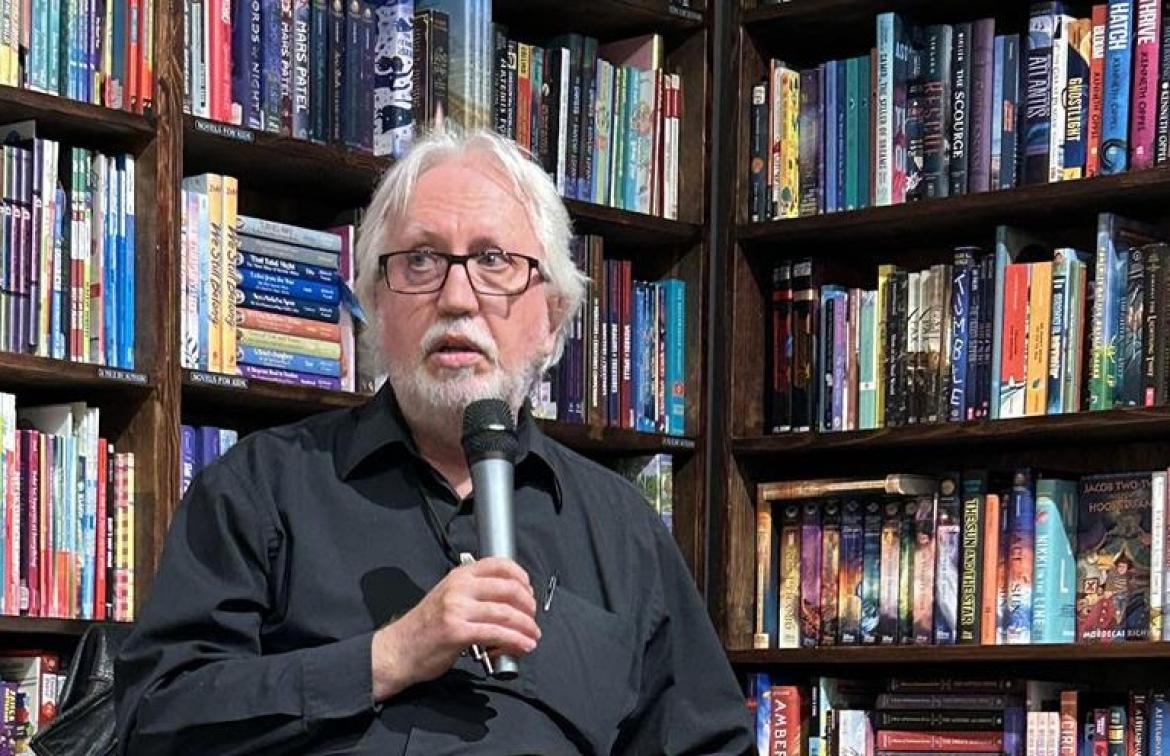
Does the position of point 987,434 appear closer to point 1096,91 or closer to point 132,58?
point 1096,91

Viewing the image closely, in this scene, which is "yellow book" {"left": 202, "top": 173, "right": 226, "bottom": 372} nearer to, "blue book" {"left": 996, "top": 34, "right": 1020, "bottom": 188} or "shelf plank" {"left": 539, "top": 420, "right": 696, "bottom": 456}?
"shelf plank" {"left": 539, "top": 420, "right": 696, "bottom": 456}

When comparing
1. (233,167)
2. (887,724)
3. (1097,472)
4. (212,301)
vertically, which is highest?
(233,167)

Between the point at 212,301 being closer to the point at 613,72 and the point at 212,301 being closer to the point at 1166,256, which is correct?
the point at 613,72

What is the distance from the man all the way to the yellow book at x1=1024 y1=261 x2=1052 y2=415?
1.09m

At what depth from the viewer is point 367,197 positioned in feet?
11.7

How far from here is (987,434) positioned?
350 centimetres

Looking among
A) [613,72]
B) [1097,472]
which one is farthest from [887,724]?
[613,72]

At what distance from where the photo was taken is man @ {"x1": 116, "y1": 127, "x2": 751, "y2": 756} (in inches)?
83.7

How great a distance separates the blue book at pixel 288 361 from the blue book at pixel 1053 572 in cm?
109

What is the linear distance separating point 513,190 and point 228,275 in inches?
33.6

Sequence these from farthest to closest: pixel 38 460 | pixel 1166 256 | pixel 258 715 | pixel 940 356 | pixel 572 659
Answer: pixel 940 356
pixel 1166 256
pixel 38 460
pixel 572 659
pixel 258 715

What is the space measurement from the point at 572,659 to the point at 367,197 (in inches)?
55.4

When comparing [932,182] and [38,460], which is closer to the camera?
[38,460]

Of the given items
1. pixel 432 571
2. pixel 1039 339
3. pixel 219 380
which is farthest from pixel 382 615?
pixel 1039 339
